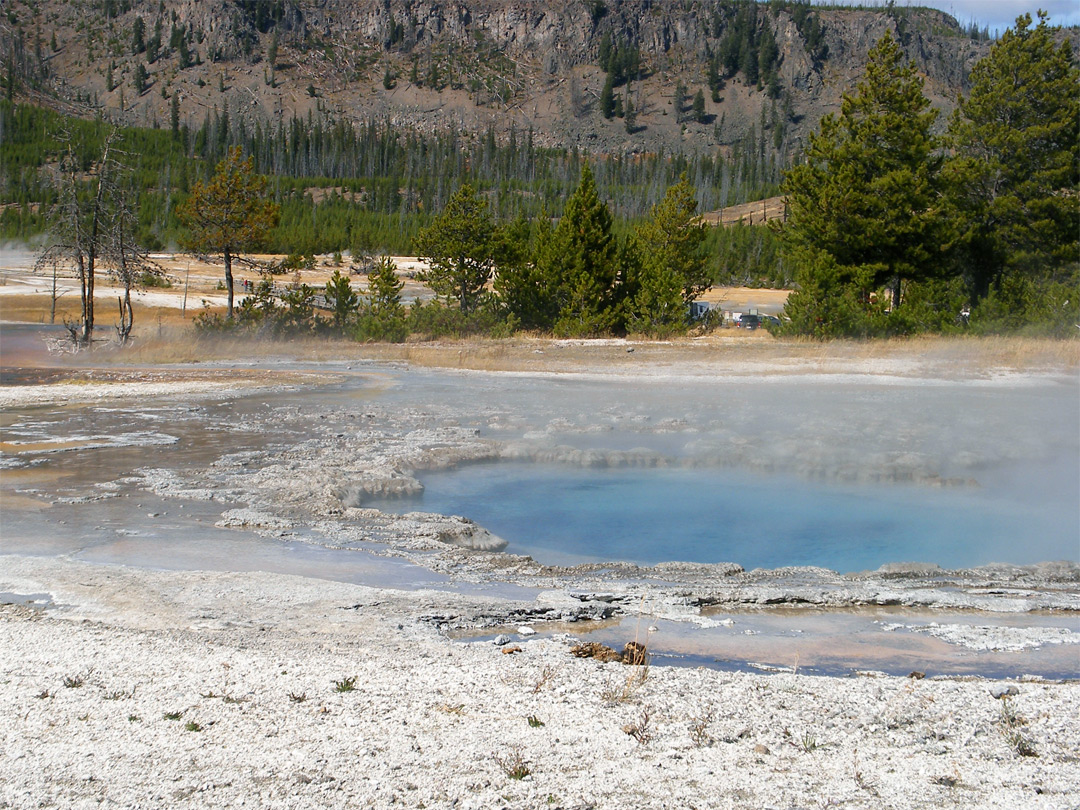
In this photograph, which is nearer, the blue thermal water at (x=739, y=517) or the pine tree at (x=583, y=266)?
the blue thermal water at (x=739, y=517)

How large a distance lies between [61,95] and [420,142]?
7605cm

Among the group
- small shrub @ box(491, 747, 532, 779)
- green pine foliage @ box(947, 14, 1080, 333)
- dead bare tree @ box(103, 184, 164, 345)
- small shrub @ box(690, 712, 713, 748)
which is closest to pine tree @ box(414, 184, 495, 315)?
dead bare tree @ box(103, 184, 164, 345)

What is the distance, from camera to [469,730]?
5008mm

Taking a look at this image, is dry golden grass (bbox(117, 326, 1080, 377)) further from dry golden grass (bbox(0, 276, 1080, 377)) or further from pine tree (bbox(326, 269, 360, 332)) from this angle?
pine tree (bbox(326, 269, 360, 332))

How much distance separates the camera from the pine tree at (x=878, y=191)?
1331 inches

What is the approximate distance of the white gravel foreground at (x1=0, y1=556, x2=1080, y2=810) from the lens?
441 cm

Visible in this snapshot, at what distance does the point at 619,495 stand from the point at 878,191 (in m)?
25.4

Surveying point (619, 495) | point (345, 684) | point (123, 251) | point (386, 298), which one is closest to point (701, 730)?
point (345, 684)

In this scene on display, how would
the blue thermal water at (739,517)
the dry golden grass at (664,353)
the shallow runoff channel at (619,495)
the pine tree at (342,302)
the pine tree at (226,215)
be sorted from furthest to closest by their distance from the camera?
the pine tree at (226,215), the pine tree at (342,302), the dry golden grass at (664,353), the blue thermal water at (739,517), the shallow runoff channel at (619,495)

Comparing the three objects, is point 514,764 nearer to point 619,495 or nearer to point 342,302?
point 619,495

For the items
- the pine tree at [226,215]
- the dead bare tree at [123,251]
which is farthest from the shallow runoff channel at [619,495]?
the pine tree at [226,215]

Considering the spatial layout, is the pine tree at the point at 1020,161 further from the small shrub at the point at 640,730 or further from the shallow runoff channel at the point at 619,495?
the small shrub at the point at 640,730

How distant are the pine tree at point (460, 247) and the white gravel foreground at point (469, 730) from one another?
98.4ft

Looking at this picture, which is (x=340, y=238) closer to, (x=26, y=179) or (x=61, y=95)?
(x=26, y=179)
